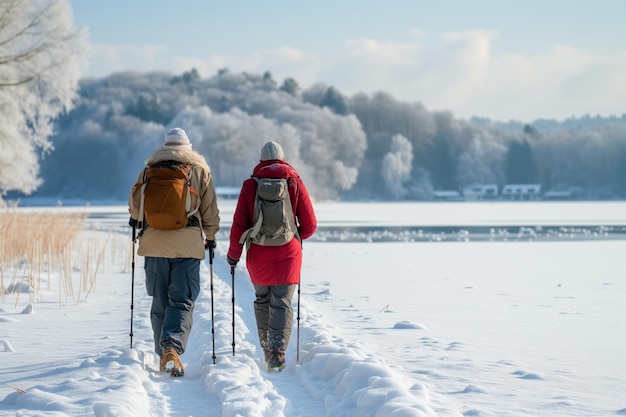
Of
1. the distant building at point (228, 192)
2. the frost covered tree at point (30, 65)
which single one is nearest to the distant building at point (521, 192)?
the distant building at point (228, 192)

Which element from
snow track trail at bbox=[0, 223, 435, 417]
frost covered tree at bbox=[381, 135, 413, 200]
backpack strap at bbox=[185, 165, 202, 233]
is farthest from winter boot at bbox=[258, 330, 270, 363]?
frost covered tree at bbox=[381, 135, 413, 200]

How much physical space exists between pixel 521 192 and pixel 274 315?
126 m

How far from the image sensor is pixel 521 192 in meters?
128

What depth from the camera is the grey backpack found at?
632 centimetres

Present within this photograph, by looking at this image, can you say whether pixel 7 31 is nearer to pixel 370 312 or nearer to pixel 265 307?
pixel 370 312

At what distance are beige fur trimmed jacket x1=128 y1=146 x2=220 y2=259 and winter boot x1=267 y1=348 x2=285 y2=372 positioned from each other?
973 mm

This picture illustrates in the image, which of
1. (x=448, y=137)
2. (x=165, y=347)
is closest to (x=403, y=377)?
(x=165, y=347)

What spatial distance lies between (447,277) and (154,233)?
335 inches

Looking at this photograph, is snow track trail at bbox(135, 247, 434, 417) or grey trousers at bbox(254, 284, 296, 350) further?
grey trousers at bbox(254, 284, 296, 350)

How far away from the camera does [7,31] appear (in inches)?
880

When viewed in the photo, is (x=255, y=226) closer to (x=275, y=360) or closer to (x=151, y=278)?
(x=151, y=278)

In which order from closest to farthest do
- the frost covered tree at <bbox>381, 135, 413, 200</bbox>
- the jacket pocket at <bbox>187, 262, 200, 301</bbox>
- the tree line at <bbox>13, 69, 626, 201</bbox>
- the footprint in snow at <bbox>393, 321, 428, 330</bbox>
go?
1. the jacket pocket at <bbox>187, 262, 200, 301</bbox>
2. the footprint in snow at <bbox>393, 321, 428, 330</bbox>
3. the tree line at <bbox>13, 69, 626, 201</bbox>
4. the frost covered tree at <bbox>381, 135, 413, 200</bbox>

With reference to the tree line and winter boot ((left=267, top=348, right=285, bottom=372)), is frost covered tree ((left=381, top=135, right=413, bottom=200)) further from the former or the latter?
winter boot ((left=267, top=348, right=285, bottom=372))

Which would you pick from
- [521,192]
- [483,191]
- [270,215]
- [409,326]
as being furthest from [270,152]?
[521,192]
